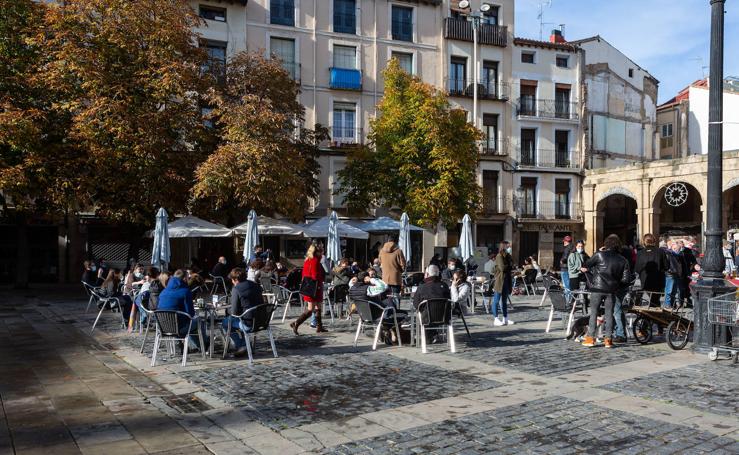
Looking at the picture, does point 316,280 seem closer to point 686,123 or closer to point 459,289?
point 459,289

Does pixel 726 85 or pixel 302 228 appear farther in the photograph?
pixel 726 85

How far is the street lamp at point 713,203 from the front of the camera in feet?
30.1

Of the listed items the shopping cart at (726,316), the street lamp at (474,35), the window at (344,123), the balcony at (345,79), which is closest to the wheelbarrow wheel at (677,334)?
the shopping cart at (726,316)

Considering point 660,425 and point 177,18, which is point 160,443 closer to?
point 660,425

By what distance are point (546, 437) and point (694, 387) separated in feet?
9.32

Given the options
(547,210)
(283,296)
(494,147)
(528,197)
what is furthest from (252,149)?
(547,210)

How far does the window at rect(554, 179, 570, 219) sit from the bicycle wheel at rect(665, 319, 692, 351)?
89.0 feet

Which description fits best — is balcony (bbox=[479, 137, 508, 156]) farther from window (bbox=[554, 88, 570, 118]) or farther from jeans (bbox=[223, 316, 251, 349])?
jeans (bbox=[223, 316, 251, 349])

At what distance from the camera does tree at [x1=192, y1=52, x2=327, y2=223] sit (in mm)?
18859

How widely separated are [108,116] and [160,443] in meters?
15.4

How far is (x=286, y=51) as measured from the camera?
30328 millimetres

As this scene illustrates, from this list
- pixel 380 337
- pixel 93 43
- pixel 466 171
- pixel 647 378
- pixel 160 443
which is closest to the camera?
pixel 160 443

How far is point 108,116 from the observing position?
1870 centimetres

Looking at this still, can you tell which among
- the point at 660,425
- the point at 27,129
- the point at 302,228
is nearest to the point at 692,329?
the point at 660,425
